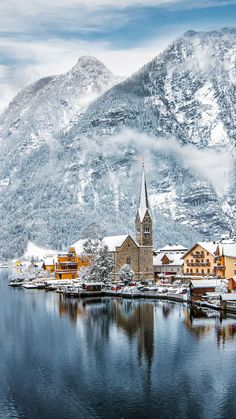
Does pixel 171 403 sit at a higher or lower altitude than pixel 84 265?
lower

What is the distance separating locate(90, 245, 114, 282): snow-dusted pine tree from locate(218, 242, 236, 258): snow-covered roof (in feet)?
65.2

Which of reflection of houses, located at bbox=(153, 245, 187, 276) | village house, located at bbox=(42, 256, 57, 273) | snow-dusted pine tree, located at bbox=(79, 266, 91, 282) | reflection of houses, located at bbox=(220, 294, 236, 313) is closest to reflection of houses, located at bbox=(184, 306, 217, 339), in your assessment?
reflection of houses, located at bbox=(220, 294, 236, 313)

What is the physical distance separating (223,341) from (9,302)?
49.4m

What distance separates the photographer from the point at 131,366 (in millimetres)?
51281

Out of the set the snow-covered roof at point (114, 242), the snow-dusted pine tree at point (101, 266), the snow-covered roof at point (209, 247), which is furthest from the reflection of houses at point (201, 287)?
the snow-covered roof at point (114, 242)

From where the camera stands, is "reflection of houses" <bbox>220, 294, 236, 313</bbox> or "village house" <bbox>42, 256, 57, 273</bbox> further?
"village house" <bbox>42, 256, 57, 273</bbox>

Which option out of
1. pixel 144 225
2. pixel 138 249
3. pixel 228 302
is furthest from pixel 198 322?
pixel 144 225

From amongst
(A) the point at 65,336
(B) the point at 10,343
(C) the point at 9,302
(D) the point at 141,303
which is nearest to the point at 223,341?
(A) the point at 65,336

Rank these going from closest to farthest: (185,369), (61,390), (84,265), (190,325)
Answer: (61,390) → (185,369) → (190,325) → (84,265)

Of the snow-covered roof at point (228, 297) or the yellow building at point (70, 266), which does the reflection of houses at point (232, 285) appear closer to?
the snow-covered roof at point (228, 297)

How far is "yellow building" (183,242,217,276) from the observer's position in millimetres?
122125

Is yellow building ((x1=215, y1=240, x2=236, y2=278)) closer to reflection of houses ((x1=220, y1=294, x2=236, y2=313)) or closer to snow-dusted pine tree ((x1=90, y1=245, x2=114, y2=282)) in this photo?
snow-dusted pine tree ((x1=90, y1=245, x2=114, y2=282))

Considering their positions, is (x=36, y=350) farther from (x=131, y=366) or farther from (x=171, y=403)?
(x=171, y=403)

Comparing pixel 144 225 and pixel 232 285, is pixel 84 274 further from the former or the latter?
pixel 232 285
